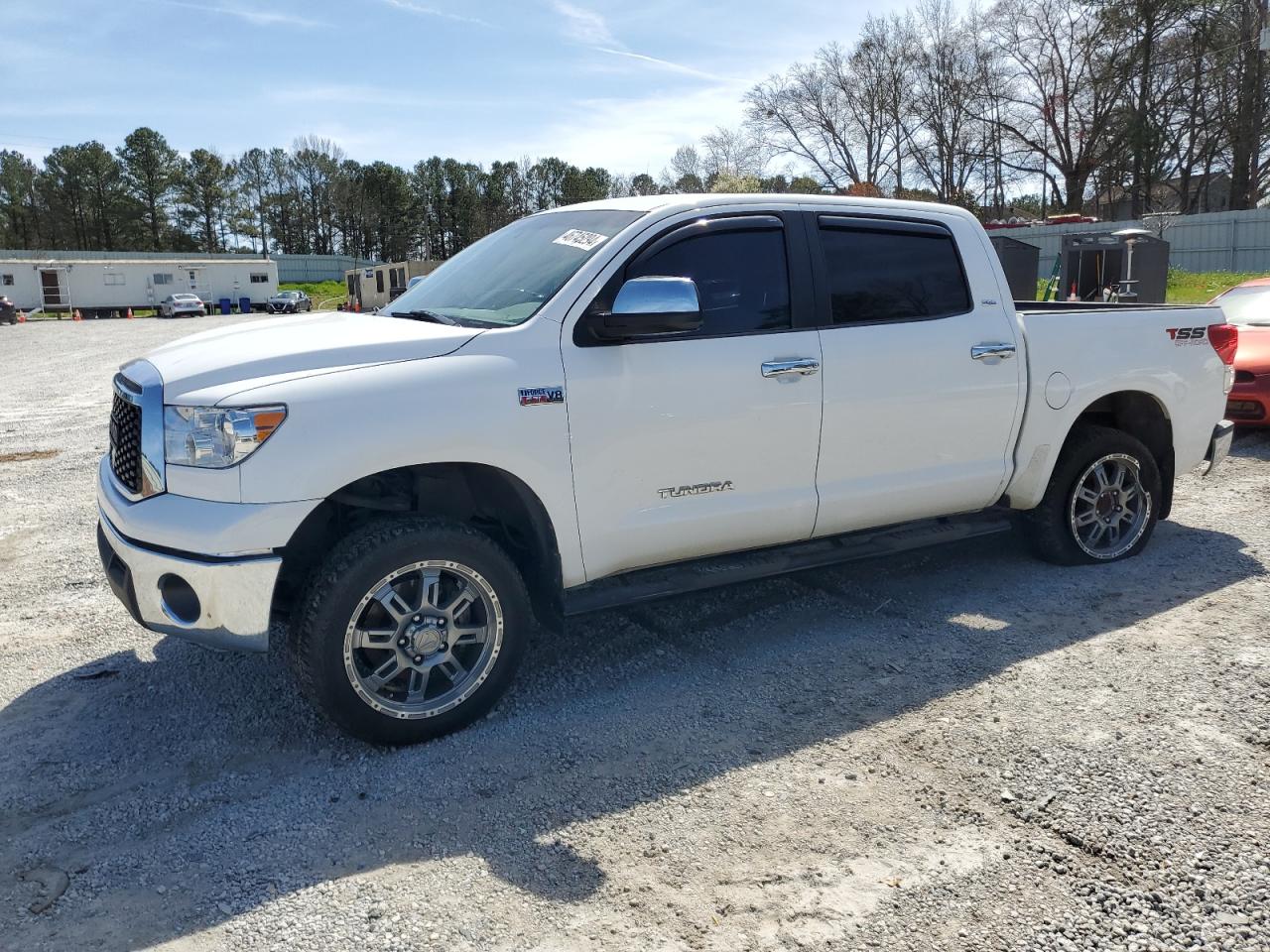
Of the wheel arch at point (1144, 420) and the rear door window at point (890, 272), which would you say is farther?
the wheel arch at point (1144, 420)

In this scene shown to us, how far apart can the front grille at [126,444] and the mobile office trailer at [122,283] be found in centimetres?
A: 6453

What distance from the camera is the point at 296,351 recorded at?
3.61 meters

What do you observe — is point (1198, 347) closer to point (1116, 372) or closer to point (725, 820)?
point (1116, 372)

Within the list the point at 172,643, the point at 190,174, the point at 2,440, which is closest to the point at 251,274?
the point at 190,174

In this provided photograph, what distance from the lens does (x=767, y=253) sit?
14.5 ft

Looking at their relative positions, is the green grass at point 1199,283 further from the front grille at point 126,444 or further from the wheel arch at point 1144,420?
the front grille at point 126,444

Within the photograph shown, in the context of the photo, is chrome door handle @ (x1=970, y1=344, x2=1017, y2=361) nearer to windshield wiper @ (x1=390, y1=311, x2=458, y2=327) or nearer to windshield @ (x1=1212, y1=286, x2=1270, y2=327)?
windshield wiper @ (x1=390, y1=311, x2=458, y2=327)

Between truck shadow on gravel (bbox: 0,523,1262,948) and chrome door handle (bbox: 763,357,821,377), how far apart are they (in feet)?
4.19

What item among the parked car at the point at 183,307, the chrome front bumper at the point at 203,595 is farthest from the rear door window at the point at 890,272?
the parked car at the point at 183,307

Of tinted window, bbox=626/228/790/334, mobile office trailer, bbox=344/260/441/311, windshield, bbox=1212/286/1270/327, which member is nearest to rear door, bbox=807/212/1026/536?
tinted window, bbox=626/228/790/334

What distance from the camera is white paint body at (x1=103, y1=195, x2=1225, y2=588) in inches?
136

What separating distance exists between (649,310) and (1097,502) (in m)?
3.27

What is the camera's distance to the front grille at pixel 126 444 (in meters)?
3.64

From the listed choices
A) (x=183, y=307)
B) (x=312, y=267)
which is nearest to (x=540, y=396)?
(x=183, y=307)
